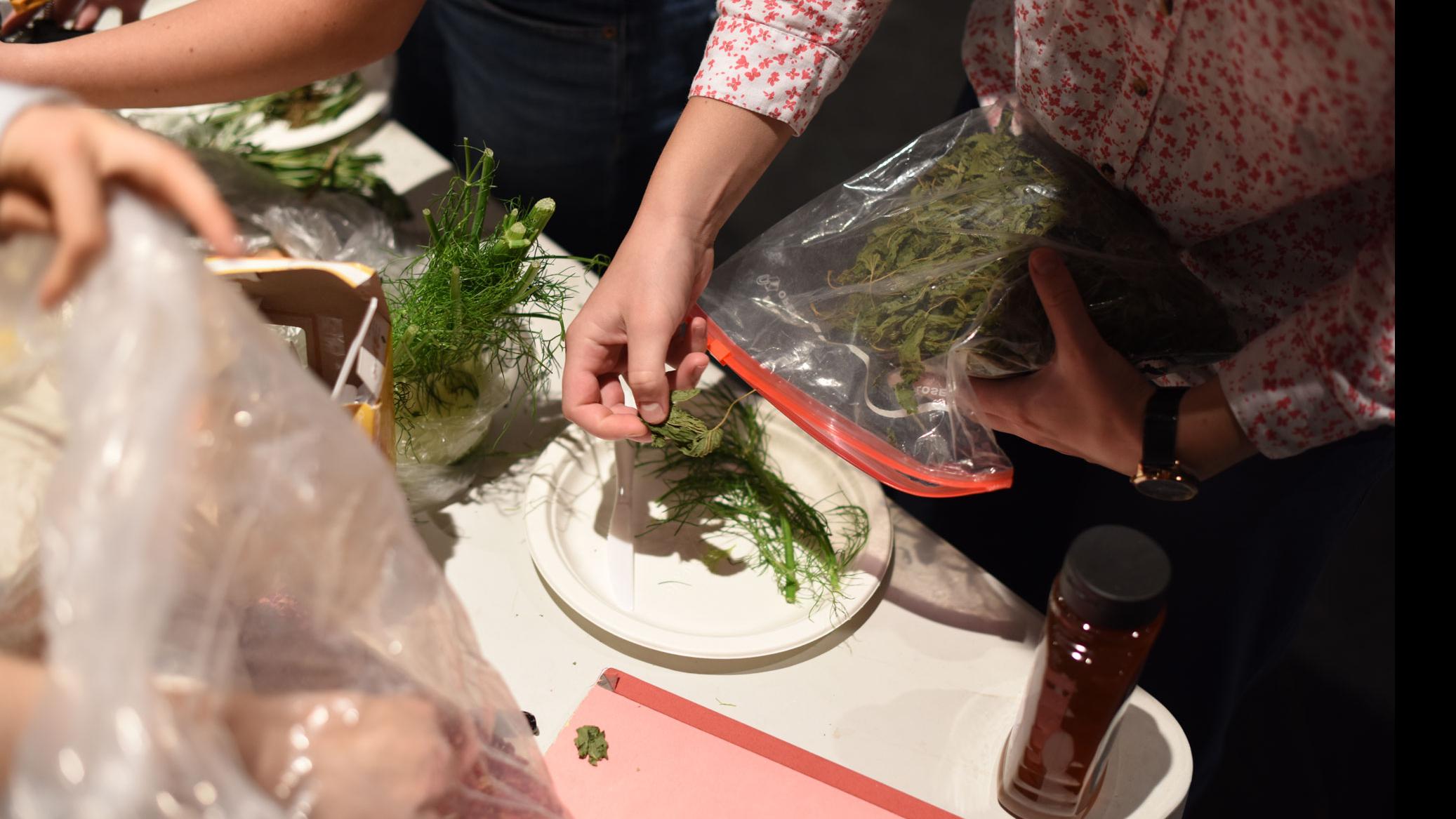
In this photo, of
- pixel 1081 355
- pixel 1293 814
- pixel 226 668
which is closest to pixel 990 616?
pixel 1081 355

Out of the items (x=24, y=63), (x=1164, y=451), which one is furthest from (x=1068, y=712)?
(x=24, y=63)

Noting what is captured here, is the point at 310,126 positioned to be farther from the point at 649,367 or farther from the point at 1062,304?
the point at 1062,304

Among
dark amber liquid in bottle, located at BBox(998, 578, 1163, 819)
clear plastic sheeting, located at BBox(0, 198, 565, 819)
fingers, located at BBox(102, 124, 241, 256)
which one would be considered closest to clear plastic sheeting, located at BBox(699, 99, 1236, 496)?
dark amber liquid in bottle, located at BBox(998, 578, 1163, 819)

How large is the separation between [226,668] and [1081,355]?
0.63 m

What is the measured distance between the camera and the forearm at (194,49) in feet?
2.88

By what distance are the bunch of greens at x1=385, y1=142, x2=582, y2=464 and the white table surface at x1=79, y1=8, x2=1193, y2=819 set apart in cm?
9

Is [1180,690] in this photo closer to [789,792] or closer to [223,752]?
[789,792]

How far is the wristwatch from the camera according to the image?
0.77 m

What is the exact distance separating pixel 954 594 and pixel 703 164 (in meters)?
0.45

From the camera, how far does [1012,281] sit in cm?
83

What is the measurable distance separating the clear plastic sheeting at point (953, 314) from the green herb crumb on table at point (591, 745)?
0.30m

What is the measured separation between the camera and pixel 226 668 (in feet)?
1.47

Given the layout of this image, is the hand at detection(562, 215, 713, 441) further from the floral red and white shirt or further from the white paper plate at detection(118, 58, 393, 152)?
the white paper plate at detection(118, 58, 393, 152)

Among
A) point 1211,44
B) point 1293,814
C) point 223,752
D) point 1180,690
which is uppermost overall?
point 1211,44
